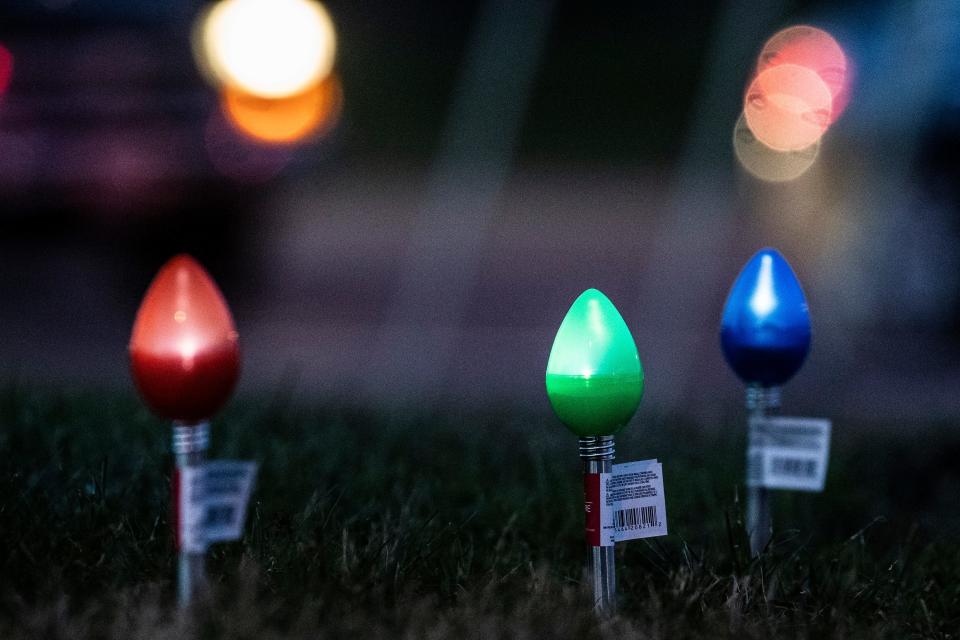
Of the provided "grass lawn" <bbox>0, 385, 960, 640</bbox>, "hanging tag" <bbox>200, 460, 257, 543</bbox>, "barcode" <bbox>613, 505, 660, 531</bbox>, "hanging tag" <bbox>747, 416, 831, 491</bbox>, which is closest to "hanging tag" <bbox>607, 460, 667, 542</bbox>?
"barcode" <bbox>613, 505, 660, 531</bbox>

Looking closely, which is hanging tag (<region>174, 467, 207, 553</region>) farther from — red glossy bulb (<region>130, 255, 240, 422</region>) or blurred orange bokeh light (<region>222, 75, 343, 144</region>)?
blurred orange bokeh light (<region>222, 75, 343, 144</region>)

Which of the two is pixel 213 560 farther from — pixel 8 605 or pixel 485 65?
pixel 485 65

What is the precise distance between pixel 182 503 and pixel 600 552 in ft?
2.37

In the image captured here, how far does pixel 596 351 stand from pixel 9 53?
762 cm

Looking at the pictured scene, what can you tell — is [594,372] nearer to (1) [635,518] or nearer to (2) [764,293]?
(1) [635,518]

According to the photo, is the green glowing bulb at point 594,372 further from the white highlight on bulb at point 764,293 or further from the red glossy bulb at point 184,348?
the red glossy bulb at point 184,348

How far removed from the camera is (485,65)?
772cm

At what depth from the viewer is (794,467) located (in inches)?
98.5

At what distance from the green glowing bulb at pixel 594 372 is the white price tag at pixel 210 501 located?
566mm

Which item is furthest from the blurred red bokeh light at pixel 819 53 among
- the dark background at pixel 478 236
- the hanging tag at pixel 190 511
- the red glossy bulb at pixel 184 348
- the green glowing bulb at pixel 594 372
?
the hanging tag at pixel 190 511

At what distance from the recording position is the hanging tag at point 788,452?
2475mm

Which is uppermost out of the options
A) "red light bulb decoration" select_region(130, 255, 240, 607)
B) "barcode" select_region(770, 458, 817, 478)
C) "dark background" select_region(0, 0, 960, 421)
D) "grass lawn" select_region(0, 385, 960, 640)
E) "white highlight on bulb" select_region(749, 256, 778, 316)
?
"dark background" select_region(0, 0, 960, 421)

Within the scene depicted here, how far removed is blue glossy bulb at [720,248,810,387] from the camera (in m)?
2.47

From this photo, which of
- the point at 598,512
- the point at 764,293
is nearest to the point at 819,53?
the point at 764,293
